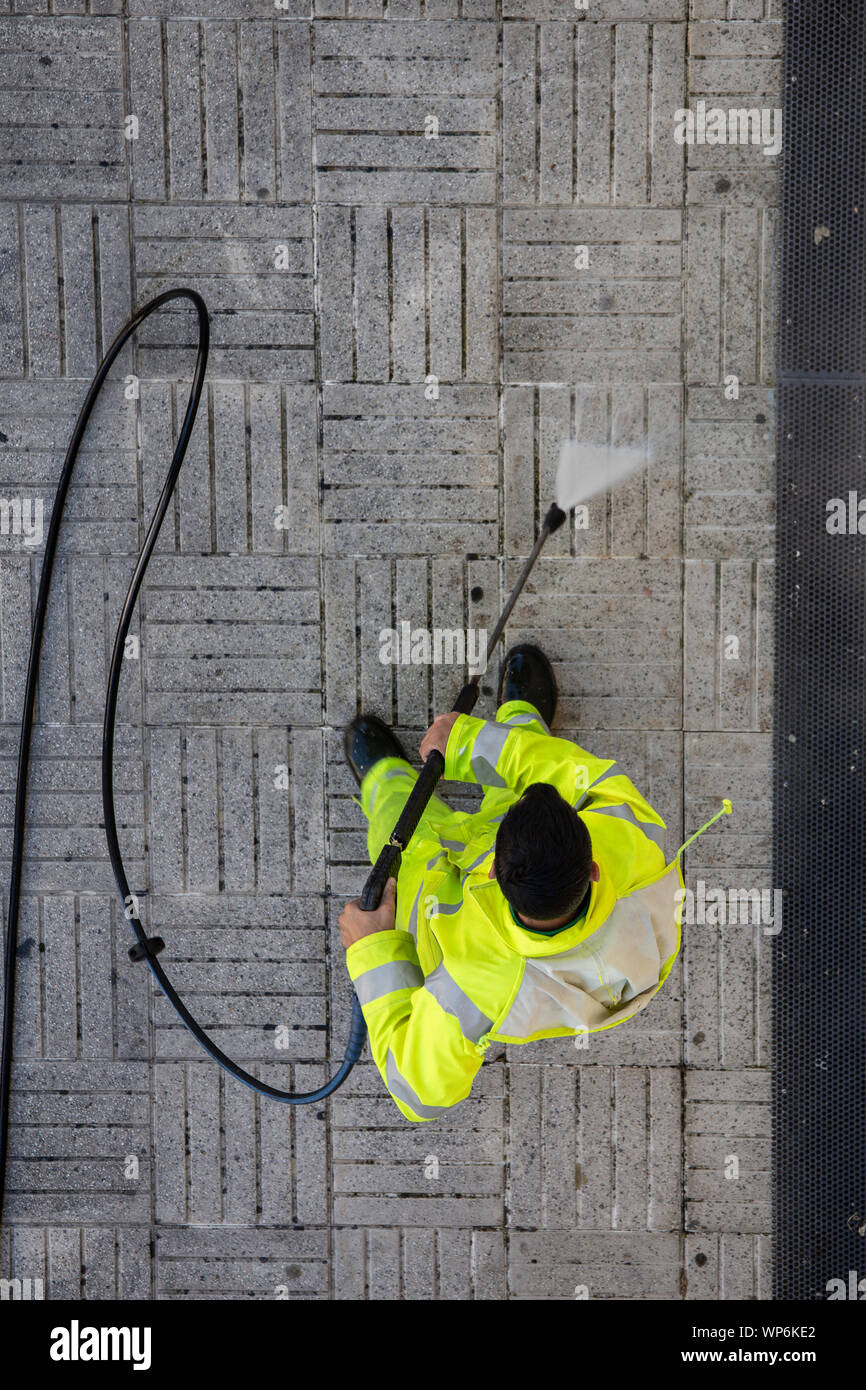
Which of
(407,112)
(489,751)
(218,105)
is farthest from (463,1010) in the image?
(218,105)

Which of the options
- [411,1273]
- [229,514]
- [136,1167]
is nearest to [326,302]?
[229,514]

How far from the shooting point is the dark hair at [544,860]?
2463 mm

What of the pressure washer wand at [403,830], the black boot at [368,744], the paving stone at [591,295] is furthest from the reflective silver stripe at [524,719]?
the paving stone at [591,295]

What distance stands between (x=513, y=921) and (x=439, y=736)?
3.59 feet

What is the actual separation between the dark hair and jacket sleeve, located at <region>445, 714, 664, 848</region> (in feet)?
1.53

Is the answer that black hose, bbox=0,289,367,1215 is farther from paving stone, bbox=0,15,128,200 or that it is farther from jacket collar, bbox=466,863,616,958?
jacket collar, bbox=466,863,616,958

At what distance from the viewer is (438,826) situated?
12.4 feet

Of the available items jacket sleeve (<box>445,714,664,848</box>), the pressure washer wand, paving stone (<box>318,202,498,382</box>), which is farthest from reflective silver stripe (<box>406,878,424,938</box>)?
paving stone (<box>318,202,498,382</box>)

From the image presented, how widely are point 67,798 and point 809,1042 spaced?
377cm

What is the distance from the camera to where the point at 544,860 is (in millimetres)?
2473

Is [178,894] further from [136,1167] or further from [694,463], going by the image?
[694,463]

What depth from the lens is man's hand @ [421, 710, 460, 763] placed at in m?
3.56

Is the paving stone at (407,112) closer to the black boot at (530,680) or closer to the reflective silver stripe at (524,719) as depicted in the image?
the black boot at (530,680)

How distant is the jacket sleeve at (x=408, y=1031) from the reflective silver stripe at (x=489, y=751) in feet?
2.16
